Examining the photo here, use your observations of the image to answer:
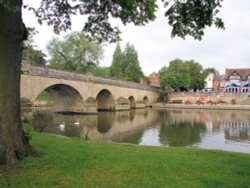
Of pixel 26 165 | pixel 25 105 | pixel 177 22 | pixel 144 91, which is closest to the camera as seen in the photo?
pixel 26 165

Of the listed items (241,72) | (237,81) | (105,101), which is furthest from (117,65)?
(241,72)

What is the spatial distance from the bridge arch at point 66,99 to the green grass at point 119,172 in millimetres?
33099

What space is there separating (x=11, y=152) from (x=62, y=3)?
4.33 metres

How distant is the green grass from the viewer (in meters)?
5.34

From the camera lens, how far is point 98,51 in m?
53.7

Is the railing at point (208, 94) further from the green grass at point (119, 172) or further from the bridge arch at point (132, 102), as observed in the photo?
the green grass at point (119, 172)

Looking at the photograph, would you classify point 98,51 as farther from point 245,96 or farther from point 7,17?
point 7,17

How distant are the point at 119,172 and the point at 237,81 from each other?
78620 mm

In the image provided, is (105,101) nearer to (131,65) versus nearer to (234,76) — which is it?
(131,65)

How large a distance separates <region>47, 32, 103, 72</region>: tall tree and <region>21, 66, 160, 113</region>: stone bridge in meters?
7.43

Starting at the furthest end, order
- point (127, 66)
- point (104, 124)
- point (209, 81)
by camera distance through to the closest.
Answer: point (209, 81) → point (127, 66) → point (104, 124)

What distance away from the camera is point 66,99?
4284cm

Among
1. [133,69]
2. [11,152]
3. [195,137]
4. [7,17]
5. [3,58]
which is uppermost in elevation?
[133,69]

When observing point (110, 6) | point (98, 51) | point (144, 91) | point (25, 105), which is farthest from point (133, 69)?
point (110, 6)
